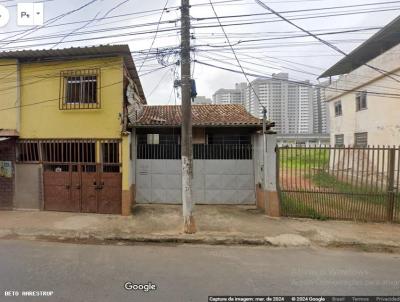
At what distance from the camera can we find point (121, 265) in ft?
15.9

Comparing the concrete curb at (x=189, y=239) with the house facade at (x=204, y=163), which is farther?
the house facade at (x=204, y=163)

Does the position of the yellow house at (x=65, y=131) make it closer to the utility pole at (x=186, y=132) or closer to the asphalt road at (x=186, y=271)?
the utility pole at (x=186, y=132)

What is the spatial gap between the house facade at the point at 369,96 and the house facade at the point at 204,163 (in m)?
6.31

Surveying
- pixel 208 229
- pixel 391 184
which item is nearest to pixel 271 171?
pixel 208 229

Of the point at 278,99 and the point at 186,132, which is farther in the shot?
the point at 278,99

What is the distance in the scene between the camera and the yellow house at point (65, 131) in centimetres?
870

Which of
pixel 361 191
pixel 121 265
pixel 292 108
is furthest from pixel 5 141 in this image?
pixel 292 108

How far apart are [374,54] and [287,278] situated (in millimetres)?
17422

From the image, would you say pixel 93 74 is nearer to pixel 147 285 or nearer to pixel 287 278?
pixel 147 285

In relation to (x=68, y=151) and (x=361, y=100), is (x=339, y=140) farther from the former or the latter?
(x=68, y=151)

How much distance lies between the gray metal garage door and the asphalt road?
389 centimetres

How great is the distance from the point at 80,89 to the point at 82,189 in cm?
323

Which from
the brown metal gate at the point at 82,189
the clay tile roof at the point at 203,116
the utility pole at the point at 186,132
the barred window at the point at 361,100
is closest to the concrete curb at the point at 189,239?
the utility pole at the point at 186,132

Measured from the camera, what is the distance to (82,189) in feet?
29.2
